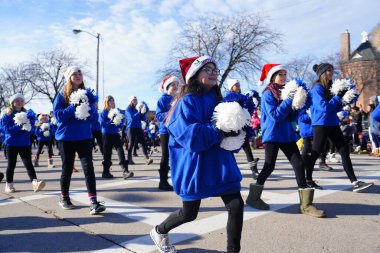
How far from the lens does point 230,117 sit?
9.12 ft

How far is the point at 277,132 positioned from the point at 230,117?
236 cm

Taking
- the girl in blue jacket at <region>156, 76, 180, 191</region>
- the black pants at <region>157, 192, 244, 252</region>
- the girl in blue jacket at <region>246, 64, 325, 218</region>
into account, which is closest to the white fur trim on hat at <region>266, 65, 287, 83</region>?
the girl in blue jacket at <region>246, 64, 325, 218</region>

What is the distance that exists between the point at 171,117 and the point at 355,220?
2740 millimetres

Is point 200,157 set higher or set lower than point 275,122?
lower

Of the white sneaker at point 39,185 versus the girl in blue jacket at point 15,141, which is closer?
the white sneaker at point 39,185

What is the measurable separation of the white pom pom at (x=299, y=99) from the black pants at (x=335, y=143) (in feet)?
5.25

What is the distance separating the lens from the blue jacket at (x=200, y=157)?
285 centimetres

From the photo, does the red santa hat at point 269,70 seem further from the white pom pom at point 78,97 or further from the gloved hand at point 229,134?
the white pom pom at point 78,97

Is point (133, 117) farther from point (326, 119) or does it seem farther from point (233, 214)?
point (233, 214)

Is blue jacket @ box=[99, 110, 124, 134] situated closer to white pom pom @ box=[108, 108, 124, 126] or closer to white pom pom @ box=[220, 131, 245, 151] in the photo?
white pom pom @ box=[108, 108, 124, 126]

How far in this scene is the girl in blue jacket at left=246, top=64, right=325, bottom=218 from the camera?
4.70 metres

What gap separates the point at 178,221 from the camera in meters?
3.26

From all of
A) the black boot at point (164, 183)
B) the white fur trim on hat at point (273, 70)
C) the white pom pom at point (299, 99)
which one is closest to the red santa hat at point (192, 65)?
the white pom pom at point (299, 99)

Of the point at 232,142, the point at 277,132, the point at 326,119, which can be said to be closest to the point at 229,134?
the point at 232,142
